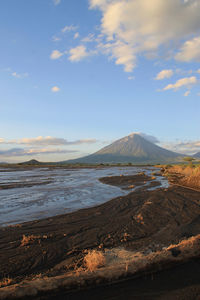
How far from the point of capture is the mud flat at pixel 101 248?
16.5 feet

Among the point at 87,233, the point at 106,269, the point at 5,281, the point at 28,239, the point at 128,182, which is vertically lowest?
the point at 128,182

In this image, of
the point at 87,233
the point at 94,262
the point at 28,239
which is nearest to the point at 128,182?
the point at 87,233

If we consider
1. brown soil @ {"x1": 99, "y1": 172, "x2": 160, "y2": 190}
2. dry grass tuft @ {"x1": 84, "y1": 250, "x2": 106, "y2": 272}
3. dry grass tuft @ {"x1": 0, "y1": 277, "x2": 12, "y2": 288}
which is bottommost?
brown soil @ {"x1": 99, "y1": 172, "x2": 160, "y2": 190}

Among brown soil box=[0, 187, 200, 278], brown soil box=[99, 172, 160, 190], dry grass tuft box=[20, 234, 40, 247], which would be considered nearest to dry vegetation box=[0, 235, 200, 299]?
brown soil box=[0, 187, 200, 278]

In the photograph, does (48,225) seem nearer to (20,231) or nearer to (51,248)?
(20,231)

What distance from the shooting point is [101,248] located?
788 cm

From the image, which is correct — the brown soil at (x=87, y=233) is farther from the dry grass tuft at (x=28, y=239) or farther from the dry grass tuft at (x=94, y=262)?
the dry grass tuft at (x=94, y=262)

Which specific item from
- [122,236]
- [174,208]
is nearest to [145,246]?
[122,236]

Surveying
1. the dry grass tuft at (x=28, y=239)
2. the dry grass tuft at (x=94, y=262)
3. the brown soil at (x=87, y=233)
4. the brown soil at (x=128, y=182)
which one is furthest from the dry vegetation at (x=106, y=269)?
the brown soil at (x=128, y=182)

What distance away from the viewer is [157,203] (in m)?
16.2

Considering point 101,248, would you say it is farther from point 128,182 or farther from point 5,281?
point 128,182

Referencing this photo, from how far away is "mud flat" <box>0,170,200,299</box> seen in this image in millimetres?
5027

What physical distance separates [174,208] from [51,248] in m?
10.4

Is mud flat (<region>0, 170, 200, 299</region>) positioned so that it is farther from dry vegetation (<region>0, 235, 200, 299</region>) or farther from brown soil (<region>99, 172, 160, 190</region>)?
brown soil (<region>99, 172, 160, 190</region>)
